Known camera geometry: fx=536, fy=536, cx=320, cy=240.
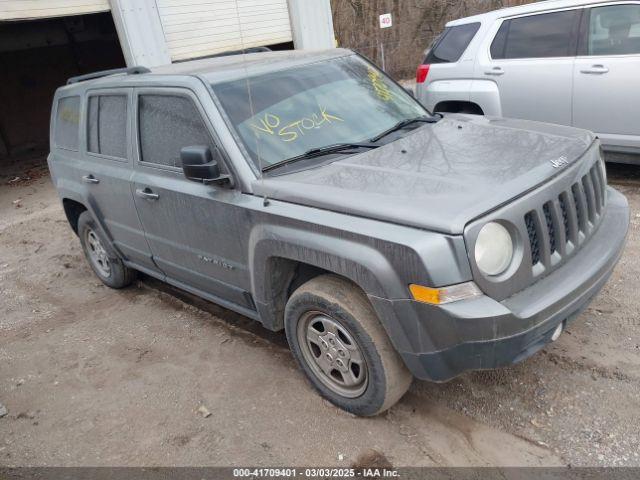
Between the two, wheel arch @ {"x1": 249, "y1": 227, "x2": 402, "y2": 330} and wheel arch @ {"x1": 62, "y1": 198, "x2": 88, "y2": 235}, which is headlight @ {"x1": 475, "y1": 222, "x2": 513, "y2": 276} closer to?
wheel arch @ {"x1": 249, "y1": 227, "x2": 402, "y2": 330}

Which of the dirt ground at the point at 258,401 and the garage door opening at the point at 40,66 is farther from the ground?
the garage door opening at the point at 40,66

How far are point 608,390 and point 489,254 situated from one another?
1.24 meters

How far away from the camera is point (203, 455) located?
9.69 feet

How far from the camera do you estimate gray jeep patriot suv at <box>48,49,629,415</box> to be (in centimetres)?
241

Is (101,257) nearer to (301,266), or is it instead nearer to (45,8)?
(301,266)

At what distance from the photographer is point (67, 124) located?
4949 millimetres

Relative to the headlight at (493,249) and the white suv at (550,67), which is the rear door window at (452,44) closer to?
the white suv at (550,67)

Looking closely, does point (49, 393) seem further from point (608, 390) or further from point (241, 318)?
point (608, 390)

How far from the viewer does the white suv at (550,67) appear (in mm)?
5312

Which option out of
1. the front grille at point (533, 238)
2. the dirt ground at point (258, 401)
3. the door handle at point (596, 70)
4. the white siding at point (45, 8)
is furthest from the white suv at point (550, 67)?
the white siding at point (45, 8)

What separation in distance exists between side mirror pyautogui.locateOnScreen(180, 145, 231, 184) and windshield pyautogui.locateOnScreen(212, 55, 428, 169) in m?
0.23

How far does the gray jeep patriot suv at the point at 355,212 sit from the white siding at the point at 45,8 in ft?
14.8

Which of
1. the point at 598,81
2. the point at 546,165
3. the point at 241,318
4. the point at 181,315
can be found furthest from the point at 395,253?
the point at 598,81

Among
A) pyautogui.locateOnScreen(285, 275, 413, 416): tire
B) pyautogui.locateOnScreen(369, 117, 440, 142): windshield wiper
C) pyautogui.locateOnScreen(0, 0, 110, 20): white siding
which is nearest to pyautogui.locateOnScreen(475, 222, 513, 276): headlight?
pyautogui.locateOnScreen(285, 275, 413, 416): tire
